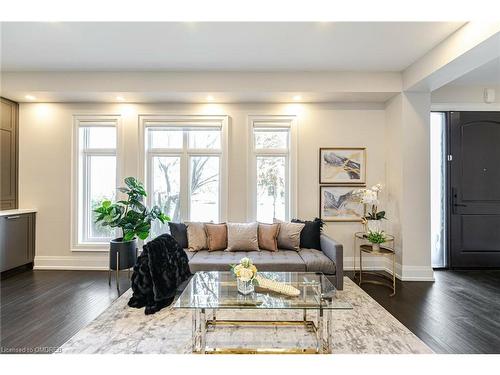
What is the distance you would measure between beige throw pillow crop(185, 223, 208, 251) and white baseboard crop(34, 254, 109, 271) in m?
1.62

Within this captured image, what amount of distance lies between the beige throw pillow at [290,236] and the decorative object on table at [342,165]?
0.94 m

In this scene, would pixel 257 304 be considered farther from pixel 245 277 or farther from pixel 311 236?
pixel 311 236

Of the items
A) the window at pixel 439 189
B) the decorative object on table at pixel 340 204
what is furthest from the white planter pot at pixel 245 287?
the window at pixel 439 189

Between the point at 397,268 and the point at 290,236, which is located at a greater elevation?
the point at 290,236

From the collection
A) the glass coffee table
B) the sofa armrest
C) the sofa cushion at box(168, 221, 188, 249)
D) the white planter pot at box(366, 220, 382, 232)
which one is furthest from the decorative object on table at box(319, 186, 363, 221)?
the sofa cushion at box(168, 221, 188, 249)

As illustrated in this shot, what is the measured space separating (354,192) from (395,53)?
1.93 m

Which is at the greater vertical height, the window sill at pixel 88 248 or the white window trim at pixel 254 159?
the white window trim at pixel 254 159

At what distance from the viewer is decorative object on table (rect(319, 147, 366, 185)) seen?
4.43 meters

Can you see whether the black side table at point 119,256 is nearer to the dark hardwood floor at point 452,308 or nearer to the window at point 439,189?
the dark hardwood floor at point 452,308

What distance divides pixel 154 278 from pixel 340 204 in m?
2.91

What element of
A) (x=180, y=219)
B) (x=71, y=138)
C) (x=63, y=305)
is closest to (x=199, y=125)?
(x=180, y=219)

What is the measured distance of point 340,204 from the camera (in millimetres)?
4438

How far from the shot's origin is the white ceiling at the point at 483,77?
3.72 meters

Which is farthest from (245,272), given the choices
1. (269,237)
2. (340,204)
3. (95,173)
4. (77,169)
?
(77,169)
